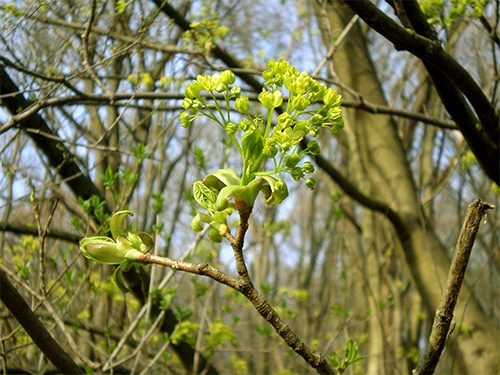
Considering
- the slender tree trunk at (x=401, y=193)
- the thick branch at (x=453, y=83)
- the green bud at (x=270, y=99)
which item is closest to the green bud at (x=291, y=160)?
the green bud at (x=270, y=99)

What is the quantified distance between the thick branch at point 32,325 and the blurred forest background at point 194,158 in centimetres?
26

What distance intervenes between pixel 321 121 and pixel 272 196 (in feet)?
0.56

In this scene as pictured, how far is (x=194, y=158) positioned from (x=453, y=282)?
343 cm

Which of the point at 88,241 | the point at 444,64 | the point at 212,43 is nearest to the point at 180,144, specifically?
the point at 212,43

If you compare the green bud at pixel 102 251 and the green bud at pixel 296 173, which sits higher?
the green bud at pixel 296 173

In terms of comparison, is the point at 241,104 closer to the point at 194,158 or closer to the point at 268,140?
the point at 268,140

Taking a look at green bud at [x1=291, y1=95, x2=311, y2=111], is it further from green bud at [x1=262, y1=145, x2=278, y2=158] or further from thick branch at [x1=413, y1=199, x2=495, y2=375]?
thick branch at [x1=413, y1=199, x2=495, y2=375]

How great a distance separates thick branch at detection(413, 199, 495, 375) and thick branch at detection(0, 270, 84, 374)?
0.98 metres

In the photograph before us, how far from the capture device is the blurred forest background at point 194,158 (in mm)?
2197

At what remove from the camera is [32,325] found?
158 cm

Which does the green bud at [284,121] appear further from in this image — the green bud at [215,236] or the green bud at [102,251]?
the green bud at [102,251]

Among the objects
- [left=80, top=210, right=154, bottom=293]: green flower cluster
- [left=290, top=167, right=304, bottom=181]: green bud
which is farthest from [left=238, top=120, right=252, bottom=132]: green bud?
[left=80, top=210, right=154, bottom=293]: green flower cluster

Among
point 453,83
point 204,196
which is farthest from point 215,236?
point 453,83

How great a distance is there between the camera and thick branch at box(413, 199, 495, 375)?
109cm
